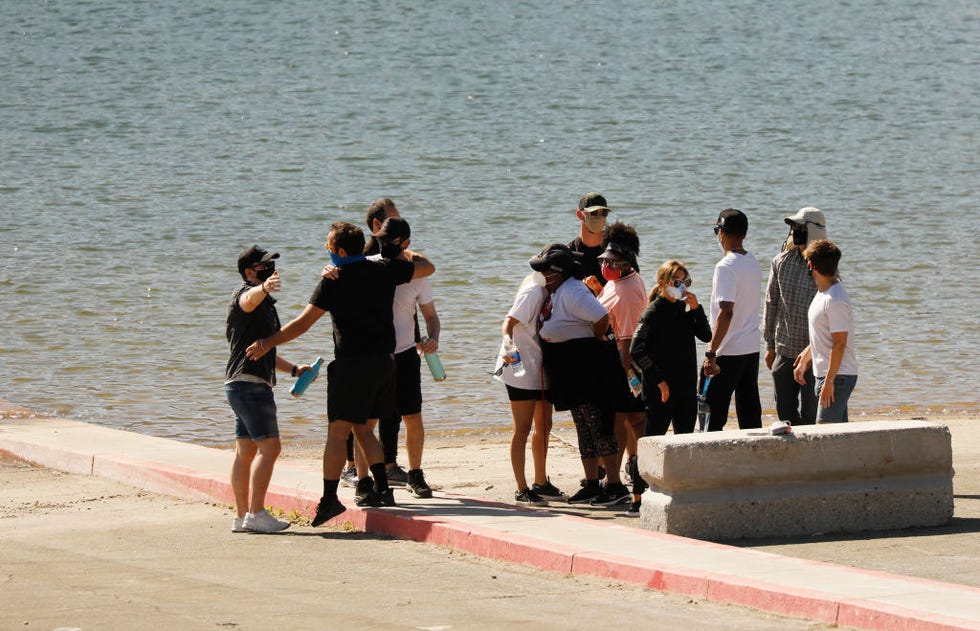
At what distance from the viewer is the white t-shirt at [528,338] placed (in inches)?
368

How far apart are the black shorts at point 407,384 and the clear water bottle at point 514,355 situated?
0.58 meters

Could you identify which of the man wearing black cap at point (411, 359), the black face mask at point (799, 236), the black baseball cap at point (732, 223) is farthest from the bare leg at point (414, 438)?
the black face mask at point (799, 236)

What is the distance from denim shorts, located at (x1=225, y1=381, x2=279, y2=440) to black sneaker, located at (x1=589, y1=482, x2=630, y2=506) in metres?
2.07

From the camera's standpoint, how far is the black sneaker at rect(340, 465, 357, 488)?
10039 millimetres

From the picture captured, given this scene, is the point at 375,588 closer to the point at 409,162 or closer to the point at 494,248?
the point at 494,248

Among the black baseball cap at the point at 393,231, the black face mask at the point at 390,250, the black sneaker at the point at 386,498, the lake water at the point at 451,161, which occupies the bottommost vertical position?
the black sneaker at the point at 386,498

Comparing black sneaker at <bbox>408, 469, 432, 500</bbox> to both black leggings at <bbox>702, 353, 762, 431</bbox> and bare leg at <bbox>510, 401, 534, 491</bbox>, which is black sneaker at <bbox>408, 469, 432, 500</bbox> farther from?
black leggings at <bbox>702, 353, 762, 431</bbox>

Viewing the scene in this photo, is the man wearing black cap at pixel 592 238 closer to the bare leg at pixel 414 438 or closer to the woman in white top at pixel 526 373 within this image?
the woman in white top at pixel 526 373

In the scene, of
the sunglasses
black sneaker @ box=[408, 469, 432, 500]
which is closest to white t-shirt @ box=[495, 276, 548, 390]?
the sunglasses

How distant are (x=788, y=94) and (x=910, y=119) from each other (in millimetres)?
3551

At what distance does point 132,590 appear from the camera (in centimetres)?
727

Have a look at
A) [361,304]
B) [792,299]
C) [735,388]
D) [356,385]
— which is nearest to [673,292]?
[735,388]

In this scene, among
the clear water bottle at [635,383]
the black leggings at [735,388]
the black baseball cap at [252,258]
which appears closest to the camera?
the black baseball cap at [252,258]

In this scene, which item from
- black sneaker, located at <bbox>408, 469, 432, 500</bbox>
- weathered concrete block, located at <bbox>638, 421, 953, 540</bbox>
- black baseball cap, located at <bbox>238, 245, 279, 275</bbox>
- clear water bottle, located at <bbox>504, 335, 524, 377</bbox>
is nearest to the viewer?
weathered concrete block, located at <bbox>638, 421, 953, 540</bbox>
